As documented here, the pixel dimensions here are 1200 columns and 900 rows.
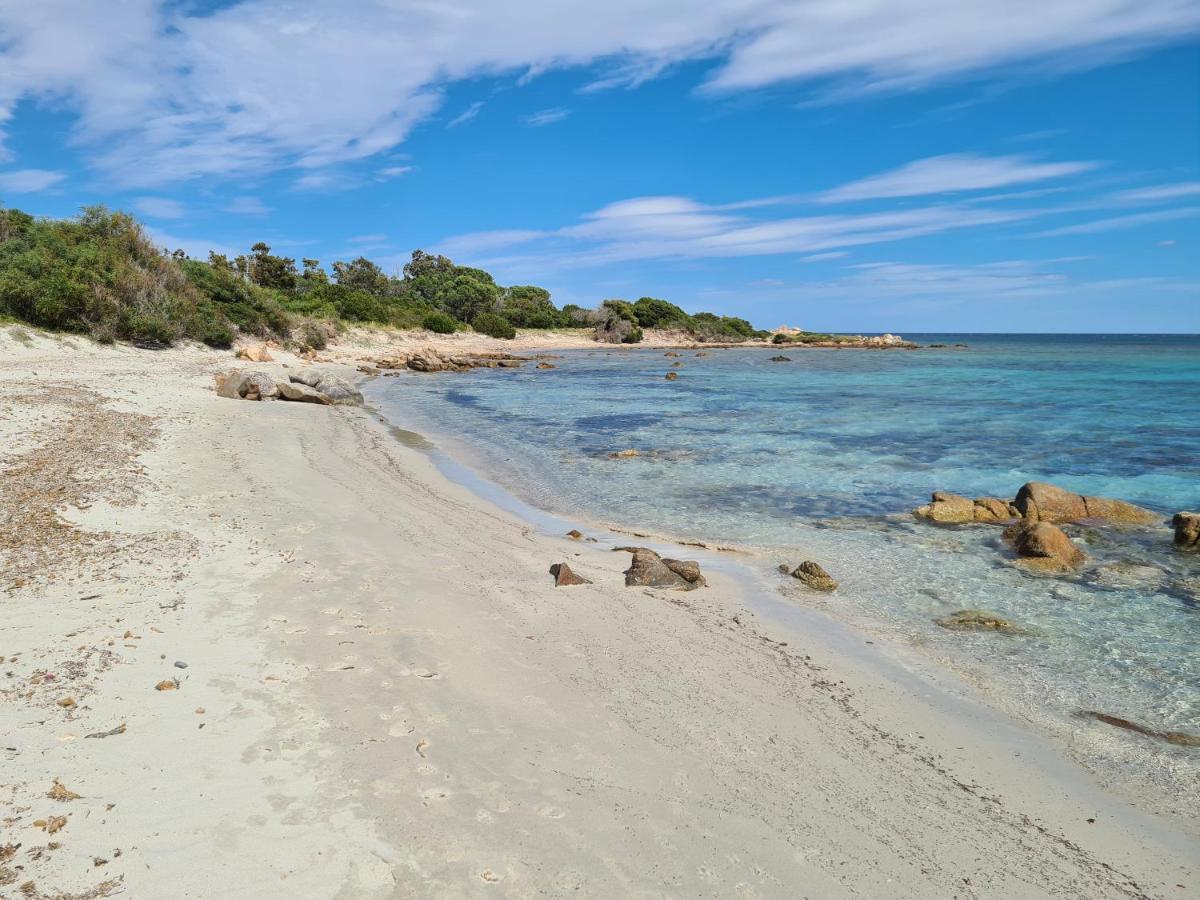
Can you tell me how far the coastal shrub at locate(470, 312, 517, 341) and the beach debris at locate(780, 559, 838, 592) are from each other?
6395cm

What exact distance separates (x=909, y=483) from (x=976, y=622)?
739 centimetres

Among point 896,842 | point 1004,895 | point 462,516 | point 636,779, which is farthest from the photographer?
point 462,516

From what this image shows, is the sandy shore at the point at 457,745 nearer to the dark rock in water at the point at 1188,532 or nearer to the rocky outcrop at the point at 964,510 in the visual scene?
the rocky outcrop at the point at 964,510

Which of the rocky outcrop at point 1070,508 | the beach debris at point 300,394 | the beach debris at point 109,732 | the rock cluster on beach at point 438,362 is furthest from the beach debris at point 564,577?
the rock cluster on beach at point 438,362

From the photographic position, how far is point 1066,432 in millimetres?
21375

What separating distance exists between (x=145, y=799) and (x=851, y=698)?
15.2ft

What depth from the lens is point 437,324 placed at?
62.1m

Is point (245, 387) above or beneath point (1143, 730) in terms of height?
above

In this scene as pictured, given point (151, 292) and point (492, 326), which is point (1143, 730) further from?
point (492, 326)

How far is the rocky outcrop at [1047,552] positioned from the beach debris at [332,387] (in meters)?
19.0

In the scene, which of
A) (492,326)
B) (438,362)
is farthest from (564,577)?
(492,326)

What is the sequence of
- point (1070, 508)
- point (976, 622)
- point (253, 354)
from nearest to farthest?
point (976, 622) < point (1070, 508) < point (253, 354)

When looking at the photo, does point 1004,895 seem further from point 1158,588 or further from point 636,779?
point 1158,588

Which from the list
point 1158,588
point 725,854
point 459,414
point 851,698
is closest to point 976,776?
point 851,698
